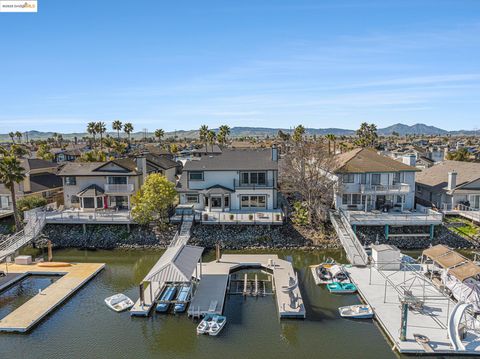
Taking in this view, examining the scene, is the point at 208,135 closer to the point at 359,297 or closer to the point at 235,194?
the point at 235,194

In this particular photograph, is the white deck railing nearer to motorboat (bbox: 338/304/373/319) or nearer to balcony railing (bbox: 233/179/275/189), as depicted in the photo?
balcony railing (bbox: 233/179/275/189)

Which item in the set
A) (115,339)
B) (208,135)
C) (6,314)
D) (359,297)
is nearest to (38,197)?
(6,314)

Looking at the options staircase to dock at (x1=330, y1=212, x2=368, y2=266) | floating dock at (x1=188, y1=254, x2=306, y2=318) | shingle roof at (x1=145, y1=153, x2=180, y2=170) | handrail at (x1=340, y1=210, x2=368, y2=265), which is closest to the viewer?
floating dock at (x1=188, y1=254, x2=306, y2=318)

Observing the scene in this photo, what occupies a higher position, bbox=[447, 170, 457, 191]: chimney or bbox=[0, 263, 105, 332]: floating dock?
bbox=[447, 170, 457, 191]: chimney

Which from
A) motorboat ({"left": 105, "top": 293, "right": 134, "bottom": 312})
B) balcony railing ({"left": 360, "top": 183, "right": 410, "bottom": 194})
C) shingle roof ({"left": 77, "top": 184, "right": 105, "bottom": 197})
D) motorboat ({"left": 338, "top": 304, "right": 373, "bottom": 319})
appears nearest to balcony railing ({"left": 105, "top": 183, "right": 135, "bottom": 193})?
shingle roof ({"left": 77, "top": 184, "right": 105, "bottom": 197})

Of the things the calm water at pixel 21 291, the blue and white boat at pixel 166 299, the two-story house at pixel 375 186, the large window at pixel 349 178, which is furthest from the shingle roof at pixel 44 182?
the large window at pixel 349 178

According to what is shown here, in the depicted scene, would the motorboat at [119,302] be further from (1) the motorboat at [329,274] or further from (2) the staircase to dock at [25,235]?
(1) the motorboat at [329,274]
